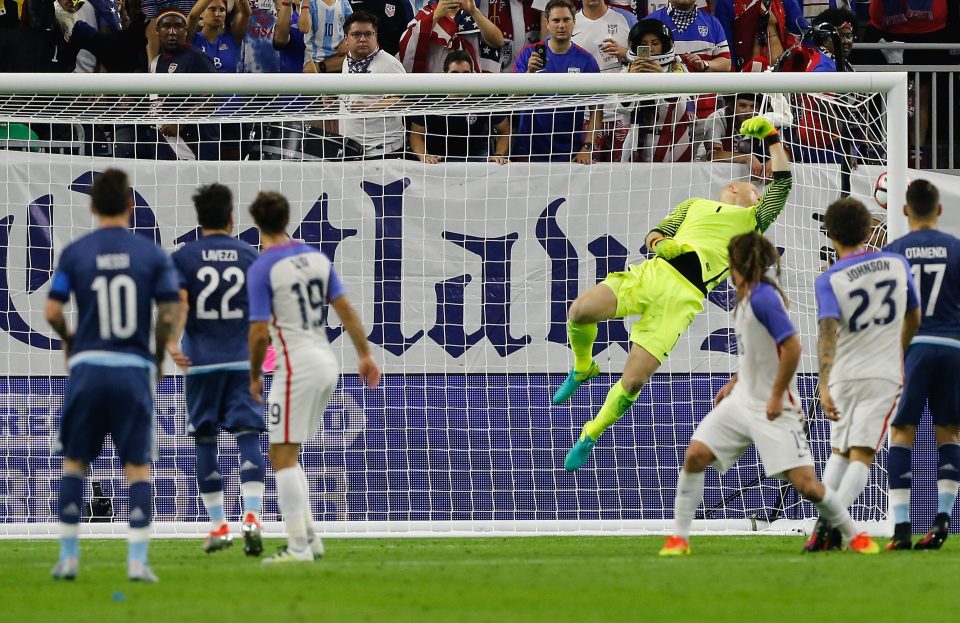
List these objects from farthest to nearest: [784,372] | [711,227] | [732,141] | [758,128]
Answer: [732,141], [711,227], [758,128], [784,372]

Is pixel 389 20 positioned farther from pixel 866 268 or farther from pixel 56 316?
pixel 56 316

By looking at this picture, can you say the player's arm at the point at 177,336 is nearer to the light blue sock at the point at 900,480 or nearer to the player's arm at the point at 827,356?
the player's arm at the point at 827,356

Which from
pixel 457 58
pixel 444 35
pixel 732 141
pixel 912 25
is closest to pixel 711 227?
pixel 732 141

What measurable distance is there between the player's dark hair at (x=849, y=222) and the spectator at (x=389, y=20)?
6.90 metres

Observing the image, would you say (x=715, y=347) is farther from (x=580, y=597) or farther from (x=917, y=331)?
(x=580, y=597)

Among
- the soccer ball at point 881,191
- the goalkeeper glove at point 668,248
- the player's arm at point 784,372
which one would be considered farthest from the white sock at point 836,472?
the soccer ball at point 881,191

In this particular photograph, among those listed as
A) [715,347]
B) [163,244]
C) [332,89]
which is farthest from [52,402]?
[715,347]

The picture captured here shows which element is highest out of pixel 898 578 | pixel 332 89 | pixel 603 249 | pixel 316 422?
pixel 332 89

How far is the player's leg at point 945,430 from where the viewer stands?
891 centimetres

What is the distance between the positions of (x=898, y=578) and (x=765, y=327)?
1447 millimetres

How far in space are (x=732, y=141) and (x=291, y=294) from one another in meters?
5.83

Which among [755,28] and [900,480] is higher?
[755,28]

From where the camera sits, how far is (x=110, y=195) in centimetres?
685

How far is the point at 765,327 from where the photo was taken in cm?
771
